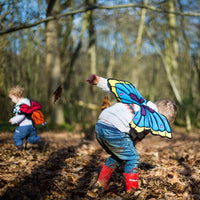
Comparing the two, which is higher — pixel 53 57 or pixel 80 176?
pixel 53 57

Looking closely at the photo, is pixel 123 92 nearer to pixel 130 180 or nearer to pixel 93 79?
pixel 93 79

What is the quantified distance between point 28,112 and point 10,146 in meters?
1.00

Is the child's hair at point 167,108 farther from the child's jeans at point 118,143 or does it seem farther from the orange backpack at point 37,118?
the orange backpack at point 37,118

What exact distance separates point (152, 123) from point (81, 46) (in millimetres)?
8144

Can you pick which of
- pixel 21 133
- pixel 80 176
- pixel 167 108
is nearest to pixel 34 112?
pixel 21 133

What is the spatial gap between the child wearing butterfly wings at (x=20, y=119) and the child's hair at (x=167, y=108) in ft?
7.74

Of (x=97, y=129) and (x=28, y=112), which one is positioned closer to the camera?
(x=97, y=129)

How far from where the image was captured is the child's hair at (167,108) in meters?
2.75

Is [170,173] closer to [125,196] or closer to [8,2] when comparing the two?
[125,196]

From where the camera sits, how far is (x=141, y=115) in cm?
249

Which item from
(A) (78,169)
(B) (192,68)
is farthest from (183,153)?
(B) (192,68)

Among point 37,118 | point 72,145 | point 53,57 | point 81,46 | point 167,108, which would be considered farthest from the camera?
point 81,46

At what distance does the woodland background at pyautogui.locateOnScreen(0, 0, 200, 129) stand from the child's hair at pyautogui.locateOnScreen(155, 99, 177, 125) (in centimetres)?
322

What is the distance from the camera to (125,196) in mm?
2602
